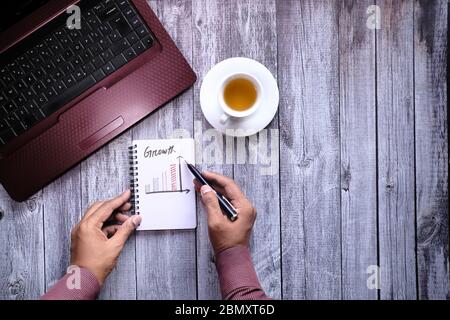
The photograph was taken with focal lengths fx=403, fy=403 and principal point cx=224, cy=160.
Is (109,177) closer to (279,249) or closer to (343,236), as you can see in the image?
(279,249)

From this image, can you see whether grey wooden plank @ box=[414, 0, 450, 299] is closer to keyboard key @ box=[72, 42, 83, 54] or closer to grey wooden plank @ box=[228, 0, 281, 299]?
grey wooden plank @ box=[228, 0, 281, 299]

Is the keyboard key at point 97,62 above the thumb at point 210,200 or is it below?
above

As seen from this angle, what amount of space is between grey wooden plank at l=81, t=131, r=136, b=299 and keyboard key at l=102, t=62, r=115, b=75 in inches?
5.6

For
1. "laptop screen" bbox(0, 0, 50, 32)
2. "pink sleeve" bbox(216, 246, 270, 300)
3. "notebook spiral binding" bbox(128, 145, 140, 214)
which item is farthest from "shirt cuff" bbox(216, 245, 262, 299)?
"laptop screen" bbox(0, 0, 50, 32)

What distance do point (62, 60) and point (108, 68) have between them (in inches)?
3.5

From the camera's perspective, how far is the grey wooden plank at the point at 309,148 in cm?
86

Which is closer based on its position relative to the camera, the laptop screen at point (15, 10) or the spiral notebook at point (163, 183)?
the laptop screen at point (15, 10)

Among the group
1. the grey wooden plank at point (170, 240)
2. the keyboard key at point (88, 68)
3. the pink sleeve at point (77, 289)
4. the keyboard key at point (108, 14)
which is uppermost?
the keyboard key at point (108, 14)

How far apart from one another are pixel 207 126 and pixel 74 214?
34 cm

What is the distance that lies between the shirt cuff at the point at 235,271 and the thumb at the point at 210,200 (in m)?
0.08

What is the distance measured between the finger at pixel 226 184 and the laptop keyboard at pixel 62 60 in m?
0.29

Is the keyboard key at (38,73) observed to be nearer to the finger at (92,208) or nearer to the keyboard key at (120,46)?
the keyboard key at (120,46)

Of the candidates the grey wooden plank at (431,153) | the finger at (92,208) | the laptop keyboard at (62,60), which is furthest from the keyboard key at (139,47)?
the grey wooden plank at (431,153)

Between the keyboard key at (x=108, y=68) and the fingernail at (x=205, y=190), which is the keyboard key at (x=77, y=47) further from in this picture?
the fingernail at (x=205, y=190)
